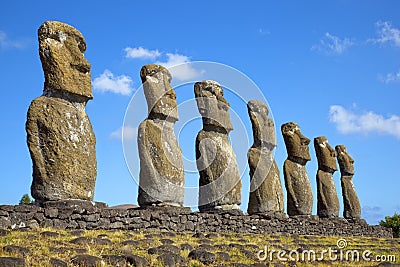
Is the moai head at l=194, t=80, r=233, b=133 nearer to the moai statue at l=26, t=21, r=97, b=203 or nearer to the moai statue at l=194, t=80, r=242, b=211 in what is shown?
the moai statue at l=194, t=80, r=242, b=211

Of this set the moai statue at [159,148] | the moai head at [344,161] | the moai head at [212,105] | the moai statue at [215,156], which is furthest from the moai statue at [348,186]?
the moai statue at [159,148]

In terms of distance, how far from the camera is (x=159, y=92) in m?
14.5

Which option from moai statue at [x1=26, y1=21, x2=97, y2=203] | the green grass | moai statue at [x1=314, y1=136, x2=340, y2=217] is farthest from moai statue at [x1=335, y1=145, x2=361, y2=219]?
moai statue at [x1=26, y1=21, x2=97, y2=203]

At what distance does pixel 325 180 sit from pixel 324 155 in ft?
3.92

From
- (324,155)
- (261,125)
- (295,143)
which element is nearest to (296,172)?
(295,143)

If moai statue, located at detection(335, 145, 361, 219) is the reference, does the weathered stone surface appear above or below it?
below

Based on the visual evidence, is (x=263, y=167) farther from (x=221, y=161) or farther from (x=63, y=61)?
(x=63, y=61)

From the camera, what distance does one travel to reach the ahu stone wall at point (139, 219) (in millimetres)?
10383

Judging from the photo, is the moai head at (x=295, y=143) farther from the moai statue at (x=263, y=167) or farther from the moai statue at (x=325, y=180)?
the moai statue at (x=325, y=180)

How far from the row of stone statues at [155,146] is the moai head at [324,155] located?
282 centimetres

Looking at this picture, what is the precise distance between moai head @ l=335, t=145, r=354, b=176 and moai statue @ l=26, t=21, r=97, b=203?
16.8 metres

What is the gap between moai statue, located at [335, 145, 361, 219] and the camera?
81.5 ft

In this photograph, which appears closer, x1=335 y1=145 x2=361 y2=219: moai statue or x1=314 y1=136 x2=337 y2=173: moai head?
x1=314 y1=136 x2=337 y2=173: moai head

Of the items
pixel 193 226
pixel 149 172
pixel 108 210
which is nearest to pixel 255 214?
pixel 193 226
